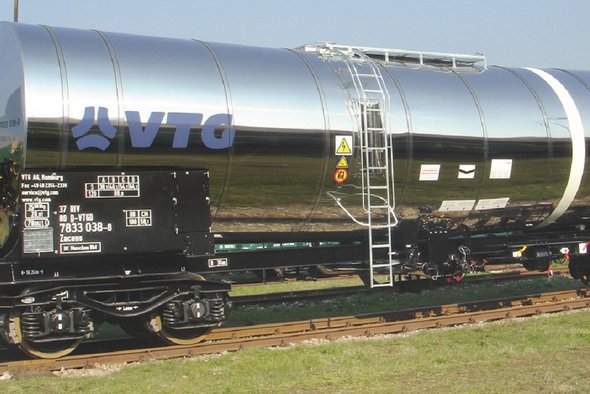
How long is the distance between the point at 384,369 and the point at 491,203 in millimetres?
4151

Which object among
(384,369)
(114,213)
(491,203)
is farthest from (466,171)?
(114,213)

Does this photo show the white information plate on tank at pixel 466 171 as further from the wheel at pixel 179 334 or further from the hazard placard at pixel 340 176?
the wheel at pixel 179 334

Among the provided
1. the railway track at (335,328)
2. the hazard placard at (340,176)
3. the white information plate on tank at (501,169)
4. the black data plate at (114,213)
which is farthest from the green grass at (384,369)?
the white information plate on tank at (501,169)

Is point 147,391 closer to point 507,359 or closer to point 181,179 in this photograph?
point 181,179

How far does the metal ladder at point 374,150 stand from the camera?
424 inches

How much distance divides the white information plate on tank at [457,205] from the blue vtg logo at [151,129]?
12.4 feet

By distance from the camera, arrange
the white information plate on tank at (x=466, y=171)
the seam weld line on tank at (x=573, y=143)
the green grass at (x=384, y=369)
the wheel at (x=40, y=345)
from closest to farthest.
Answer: the green grass at (x=384, y=369) → the wheel at (x=40, y=345) → the white information plate on tank at (x=466, y=171) → the seam weld line on tank at (x=573, y=143)

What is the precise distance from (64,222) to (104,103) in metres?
1.51

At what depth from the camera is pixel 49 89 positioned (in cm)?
884

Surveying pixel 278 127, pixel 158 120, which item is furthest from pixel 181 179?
pixel 278 127

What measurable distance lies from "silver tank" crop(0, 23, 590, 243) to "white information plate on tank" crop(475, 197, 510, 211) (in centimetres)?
2

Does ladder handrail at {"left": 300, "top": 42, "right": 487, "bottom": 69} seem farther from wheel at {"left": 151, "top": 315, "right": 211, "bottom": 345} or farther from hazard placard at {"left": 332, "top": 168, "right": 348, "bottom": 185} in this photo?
wheel at {"left": 151, "top": 315, "right": 211, "bottom": 345}

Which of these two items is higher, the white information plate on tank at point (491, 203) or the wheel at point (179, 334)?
the white information plate on tank at point (491, 203)

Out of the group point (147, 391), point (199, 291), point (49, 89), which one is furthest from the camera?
point (199, 291)
